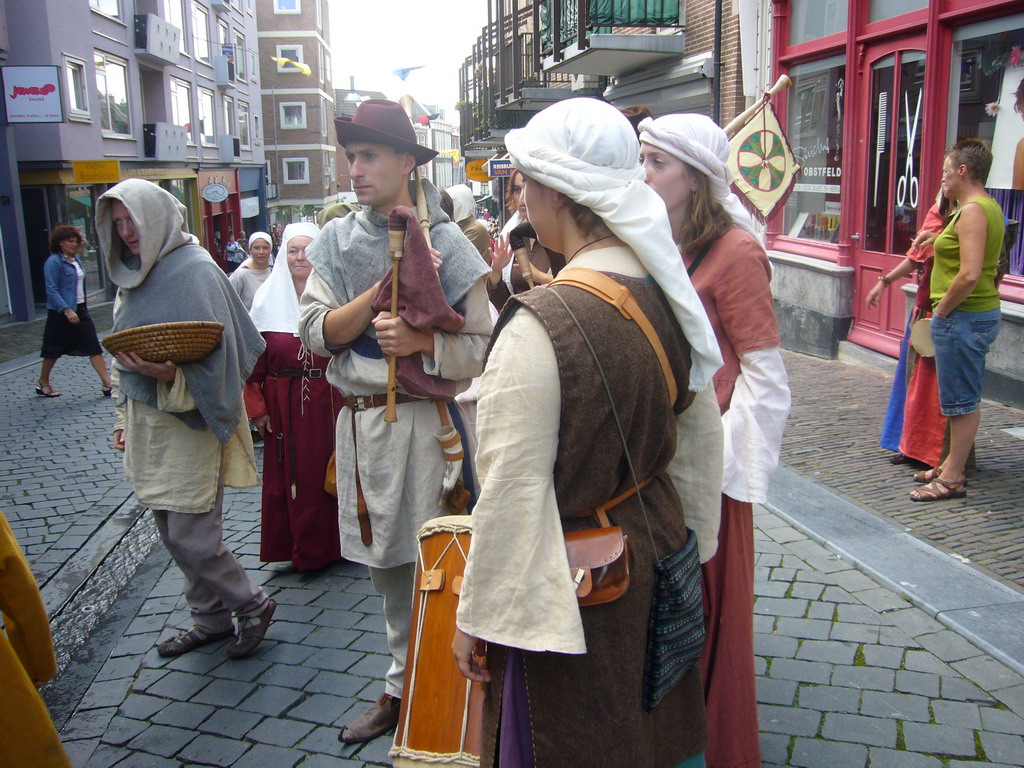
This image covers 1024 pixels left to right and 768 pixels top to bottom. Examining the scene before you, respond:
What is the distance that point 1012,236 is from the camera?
5.60m

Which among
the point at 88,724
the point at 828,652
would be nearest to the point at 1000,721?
the point at 828,652

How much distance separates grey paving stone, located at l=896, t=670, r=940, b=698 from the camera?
3.23m

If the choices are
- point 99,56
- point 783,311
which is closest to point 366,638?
point 783,311

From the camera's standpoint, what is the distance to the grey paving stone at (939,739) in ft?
9.44

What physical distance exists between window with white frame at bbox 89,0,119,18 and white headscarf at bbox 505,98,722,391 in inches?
1124

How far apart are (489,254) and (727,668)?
2.97m

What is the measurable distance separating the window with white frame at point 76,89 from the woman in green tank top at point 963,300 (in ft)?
78.7

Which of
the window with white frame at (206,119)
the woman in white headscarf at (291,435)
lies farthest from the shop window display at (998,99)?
the window with white frame at (206,119)

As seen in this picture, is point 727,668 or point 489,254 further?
point 489,254

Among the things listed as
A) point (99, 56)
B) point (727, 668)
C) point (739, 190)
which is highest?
point (99, 56)

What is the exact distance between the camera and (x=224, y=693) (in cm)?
348

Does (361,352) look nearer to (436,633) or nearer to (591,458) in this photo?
(436,633)

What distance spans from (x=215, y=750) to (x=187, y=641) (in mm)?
848

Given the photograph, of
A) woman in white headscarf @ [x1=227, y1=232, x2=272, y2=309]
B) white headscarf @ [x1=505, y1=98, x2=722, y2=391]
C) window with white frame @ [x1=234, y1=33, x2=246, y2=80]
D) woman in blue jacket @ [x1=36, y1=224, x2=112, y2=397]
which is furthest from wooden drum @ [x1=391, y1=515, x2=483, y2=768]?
window with white frame @ [x1=234, y1=33, x2=246, y2=80]
